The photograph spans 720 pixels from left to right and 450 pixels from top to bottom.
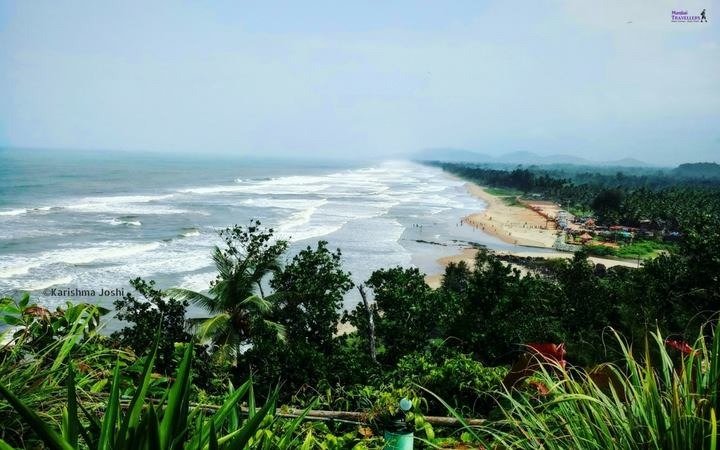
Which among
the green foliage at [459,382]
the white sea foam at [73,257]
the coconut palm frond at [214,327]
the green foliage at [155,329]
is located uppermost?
the green foliage at [459,382]

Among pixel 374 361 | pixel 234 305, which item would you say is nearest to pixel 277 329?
pixel 234 305

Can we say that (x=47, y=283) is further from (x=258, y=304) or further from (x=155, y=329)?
(x=258, y=304)

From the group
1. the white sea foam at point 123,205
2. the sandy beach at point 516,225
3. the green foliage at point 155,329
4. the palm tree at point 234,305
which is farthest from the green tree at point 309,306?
the white sea foam at point 123,205

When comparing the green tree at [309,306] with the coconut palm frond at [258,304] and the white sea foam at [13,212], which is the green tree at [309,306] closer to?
the coconut palm frond at [258,304]

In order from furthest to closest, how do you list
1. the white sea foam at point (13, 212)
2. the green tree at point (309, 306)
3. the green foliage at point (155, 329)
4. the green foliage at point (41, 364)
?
1. the white sea foam at point (13, 212)
2. the green tree at point (309, 306)
3. the green foliage at point (155, 329)
4. the green foliage at point (41, 364)

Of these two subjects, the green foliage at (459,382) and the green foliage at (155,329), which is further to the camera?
the green foliage at (155,329)

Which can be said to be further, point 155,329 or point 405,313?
point 405,313

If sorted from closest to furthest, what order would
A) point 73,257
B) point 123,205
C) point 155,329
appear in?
point 155,329 → point 73,257 → point 123,205
